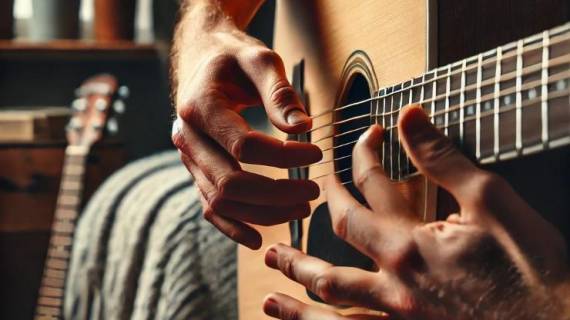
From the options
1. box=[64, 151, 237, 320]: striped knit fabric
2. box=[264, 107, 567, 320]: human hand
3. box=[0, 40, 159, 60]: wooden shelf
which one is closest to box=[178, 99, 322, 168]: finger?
box=[264, 107, 567, 320]: human hand

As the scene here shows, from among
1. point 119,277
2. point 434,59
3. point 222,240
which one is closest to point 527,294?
point 434,59

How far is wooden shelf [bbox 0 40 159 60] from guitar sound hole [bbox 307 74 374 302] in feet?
5.32

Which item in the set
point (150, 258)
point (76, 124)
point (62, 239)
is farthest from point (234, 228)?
point (76, 124)

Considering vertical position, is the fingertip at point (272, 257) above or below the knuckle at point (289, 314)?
above

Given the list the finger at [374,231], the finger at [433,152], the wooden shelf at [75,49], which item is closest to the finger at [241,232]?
the finger at [374,231]

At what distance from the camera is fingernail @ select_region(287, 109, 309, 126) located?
73 cm

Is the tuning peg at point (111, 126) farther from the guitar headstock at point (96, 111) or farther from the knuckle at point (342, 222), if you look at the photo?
the knuckle at point (342, 222)

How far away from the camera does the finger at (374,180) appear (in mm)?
597

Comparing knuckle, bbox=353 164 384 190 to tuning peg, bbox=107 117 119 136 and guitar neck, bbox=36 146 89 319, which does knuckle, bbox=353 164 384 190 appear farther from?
tuning peg, bbox=107 117 119 136

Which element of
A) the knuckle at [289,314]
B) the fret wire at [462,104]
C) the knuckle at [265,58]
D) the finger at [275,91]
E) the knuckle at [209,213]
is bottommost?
the knuckle at [289,314]

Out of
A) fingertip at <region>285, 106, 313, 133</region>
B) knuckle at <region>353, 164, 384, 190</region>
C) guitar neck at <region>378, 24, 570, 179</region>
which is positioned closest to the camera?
guitar neck at <region>378, 24, 570, 179</region>

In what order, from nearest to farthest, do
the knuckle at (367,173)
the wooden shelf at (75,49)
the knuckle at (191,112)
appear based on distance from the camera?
the knuckle at (367,173)
the knuckle at (191,112)
the wooden shelf at (75,49)

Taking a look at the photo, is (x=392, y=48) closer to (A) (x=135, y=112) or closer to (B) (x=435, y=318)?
(B) (x=435, y=318)

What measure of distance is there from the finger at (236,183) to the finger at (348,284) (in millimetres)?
74
